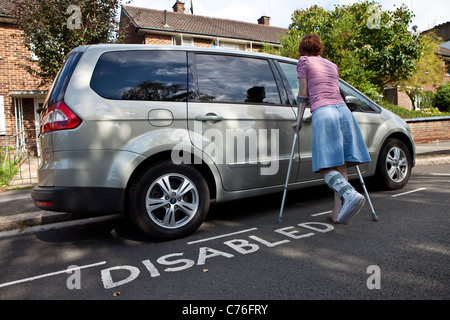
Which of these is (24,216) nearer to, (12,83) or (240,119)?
(240,119)

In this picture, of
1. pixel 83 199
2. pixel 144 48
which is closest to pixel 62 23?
pixel 144 48

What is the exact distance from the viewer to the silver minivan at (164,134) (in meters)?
3.13

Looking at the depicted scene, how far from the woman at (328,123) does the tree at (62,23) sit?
7.48 metres

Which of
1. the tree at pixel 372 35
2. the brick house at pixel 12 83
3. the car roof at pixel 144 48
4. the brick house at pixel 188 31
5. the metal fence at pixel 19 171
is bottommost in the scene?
the metal fence at pixel 19 171

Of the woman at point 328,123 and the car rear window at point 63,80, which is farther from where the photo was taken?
the woman at point 328,123

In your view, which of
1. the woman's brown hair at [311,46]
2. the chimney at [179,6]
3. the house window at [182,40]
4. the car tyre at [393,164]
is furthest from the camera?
the chimney at [179,6]

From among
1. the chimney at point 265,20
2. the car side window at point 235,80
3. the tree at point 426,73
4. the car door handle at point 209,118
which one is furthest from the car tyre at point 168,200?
the chimney at point 265,20

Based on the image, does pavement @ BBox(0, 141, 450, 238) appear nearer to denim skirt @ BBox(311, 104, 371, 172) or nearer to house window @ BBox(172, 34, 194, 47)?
denim skirt @ BBox(311, 104, 371, 172)

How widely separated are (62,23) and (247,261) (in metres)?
8.95

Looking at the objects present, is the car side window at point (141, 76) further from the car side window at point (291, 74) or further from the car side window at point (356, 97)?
the car side window at point (356, 97)

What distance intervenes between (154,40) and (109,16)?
12.1 meters

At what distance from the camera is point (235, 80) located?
3918mm

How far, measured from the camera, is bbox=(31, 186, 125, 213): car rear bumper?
10.2 ft

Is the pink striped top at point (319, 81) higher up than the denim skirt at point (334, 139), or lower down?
higher up
